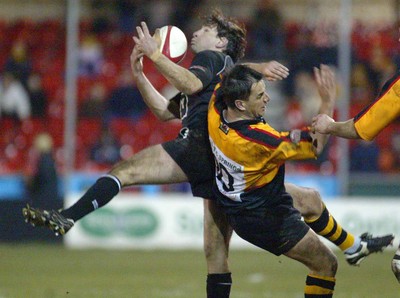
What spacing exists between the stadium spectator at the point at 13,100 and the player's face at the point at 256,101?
12.2 metres

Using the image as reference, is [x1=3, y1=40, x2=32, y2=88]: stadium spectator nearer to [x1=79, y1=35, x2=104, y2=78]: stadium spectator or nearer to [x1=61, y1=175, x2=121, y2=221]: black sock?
[x1=79, y1=35, x2=104, y2=78]: stadium spectator

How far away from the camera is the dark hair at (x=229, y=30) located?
8.19 m

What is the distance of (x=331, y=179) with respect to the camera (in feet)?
56.2

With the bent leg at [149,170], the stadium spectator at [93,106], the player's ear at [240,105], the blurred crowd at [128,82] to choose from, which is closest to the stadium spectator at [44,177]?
the blurred crowd at [128,82]

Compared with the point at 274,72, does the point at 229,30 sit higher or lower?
higher

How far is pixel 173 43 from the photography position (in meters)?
8.20

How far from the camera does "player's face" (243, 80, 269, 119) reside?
7.21m

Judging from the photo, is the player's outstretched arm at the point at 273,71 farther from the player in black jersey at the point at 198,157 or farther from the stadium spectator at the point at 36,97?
the stadium spectator at the point at 36,97

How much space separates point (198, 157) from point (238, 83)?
0.87 metres

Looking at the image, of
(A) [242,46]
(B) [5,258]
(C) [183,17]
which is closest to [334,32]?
(C) [183,17]

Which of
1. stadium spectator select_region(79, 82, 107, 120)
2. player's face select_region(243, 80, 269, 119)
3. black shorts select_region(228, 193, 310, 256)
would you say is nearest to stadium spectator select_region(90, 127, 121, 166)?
stadium spectator select_region(79, 82, 107, 120)

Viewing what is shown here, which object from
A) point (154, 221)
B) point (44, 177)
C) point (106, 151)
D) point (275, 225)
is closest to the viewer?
point (275, 225)

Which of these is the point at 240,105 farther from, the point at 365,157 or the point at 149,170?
the point at 365,157

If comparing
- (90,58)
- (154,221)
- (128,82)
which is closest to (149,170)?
(154,221)
